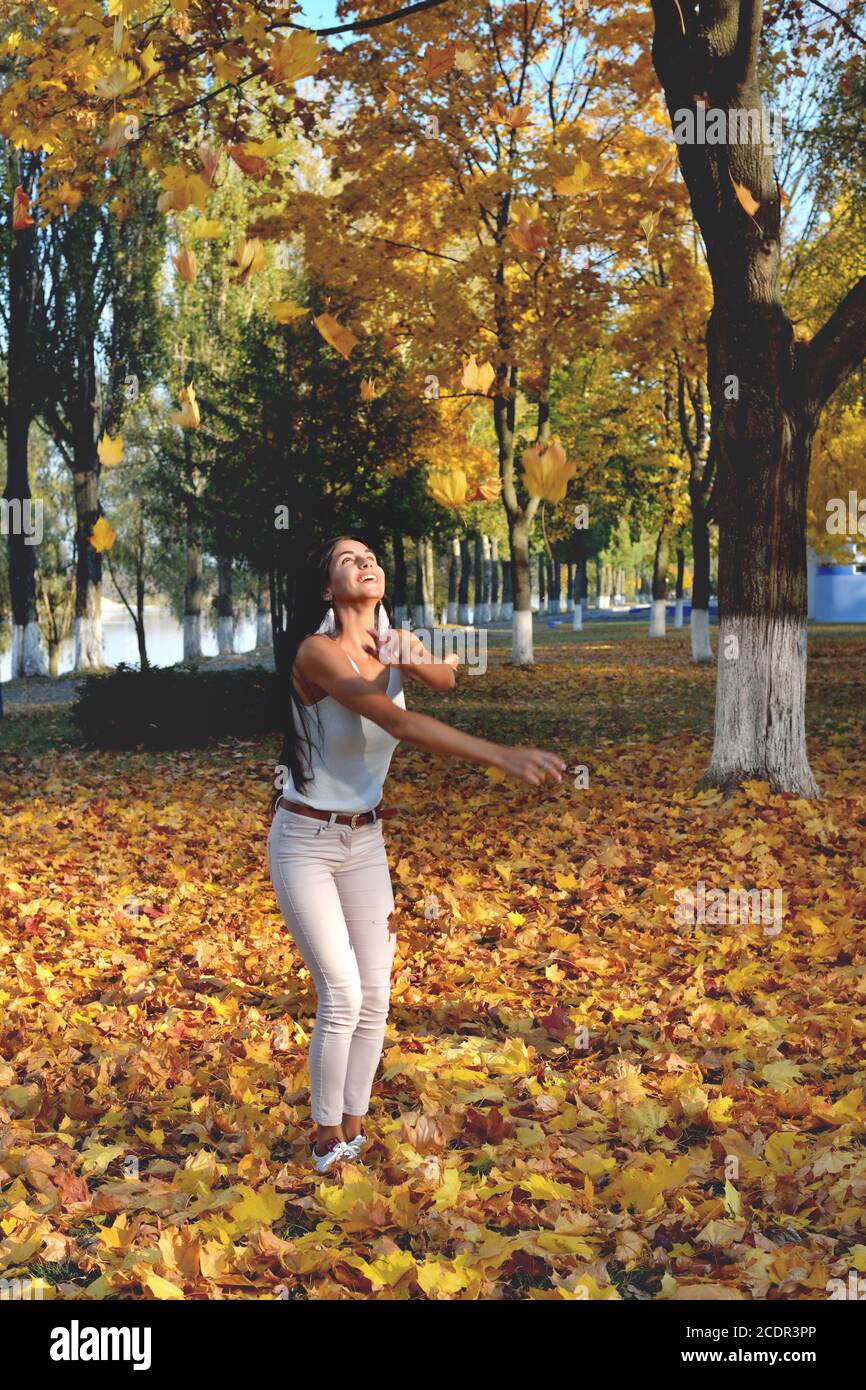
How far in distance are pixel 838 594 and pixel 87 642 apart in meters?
28.9

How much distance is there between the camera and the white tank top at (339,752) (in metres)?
3.79

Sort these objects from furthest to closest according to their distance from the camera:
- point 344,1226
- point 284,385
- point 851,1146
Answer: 1. point 284,385
2. point 851,1146
3. point 344,1226

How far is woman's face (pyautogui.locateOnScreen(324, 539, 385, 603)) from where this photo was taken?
379cm

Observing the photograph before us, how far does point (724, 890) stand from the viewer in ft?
23.7

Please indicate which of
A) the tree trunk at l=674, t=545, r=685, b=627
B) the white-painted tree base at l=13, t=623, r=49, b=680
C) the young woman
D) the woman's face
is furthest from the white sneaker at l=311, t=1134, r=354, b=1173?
the tree trunk at l=674, t=545, r=685, b=627

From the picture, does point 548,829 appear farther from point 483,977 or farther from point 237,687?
point 237,687

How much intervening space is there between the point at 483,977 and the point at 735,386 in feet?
17.1

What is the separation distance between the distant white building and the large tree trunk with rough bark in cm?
3828

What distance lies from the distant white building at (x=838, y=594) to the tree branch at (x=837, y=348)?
3821 cm

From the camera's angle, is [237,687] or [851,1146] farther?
[237,687]

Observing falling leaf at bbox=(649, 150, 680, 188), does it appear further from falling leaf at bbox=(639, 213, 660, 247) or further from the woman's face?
the woman's face

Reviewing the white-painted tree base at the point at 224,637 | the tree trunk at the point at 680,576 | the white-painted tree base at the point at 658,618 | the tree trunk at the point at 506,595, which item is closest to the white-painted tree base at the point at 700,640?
the white-painted tree base at the point at 658,618

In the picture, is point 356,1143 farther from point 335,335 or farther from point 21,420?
point 21,420
